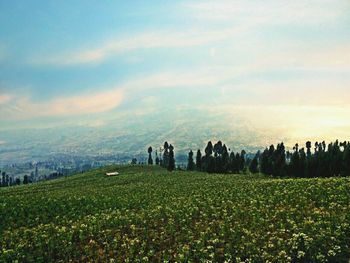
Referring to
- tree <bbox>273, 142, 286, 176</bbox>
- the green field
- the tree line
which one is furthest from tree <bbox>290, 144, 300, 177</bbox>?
the green field

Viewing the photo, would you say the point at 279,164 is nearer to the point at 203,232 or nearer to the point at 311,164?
the point at 311,164

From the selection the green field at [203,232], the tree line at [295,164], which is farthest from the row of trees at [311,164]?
the green field at [203,232]

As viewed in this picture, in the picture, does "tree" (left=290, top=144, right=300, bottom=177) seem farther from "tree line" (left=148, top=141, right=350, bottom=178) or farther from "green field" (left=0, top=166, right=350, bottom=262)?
"green field" (left=0, top=166, right=350, bottom=262)

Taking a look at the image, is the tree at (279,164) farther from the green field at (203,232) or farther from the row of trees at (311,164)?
the green field at (203,232)

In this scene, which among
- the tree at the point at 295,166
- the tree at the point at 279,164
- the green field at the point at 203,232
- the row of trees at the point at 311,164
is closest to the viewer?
the green field at the point at 203,232

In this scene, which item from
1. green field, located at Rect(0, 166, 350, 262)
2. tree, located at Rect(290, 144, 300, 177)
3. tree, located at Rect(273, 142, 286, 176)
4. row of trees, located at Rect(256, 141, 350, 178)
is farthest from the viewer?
tree, located at Rect(273, 142, 286, 176)

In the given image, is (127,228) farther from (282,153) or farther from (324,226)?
(282,153)

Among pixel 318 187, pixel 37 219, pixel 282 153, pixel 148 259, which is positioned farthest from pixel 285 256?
pixel 282 153

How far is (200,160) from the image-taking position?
162 meters

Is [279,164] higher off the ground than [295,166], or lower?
higher

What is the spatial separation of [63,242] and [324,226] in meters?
20.8

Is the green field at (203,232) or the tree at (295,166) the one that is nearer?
the green field at (203,232)

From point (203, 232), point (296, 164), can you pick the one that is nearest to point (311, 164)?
point (296, 164)

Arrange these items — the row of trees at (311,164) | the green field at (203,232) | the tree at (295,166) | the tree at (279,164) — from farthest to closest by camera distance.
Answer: the tree at (279,164) < the tree at (295,166) < the row of trees at (311,164) < the green field at (203,232)
